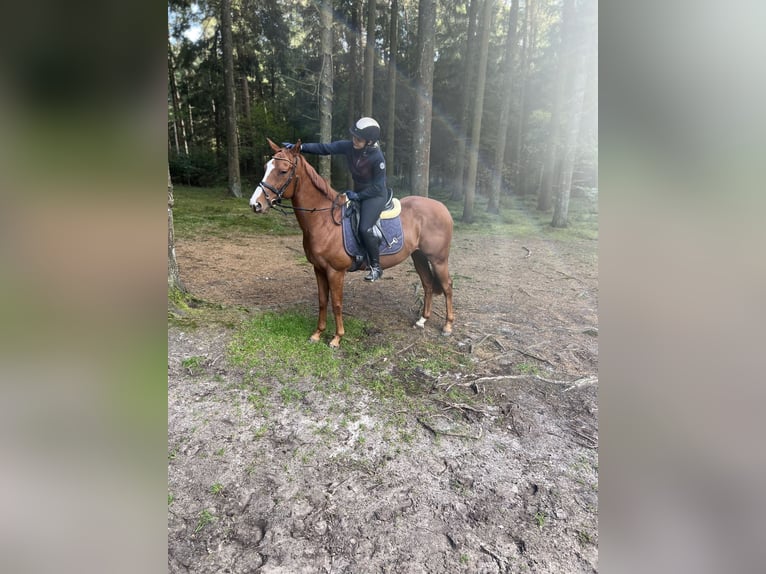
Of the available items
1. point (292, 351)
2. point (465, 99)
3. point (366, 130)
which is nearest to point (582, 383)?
point (292, 351)

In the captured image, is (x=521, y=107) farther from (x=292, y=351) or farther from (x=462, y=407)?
(x=462, y=407)

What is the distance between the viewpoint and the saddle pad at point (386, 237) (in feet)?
13.8

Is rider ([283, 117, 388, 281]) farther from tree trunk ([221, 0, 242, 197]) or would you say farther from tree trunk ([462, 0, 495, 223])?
tree trunk ([221, 0, 242, 197])

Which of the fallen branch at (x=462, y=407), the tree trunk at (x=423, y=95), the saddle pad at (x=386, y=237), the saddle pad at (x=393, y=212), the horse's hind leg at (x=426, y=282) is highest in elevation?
the tree trunk at (x=423, y=95)

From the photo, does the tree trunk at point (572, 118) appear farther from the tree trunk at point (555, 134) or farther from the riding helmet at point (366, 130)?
the riding helmet at point (366, 130)

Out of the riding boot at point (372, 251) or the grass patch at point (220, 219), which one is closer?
the riding boot at point (372, 251)

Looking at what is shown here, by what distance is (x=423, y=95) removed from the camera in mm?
9156

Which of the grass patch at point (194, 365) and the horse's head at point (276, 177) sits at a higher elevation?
the horse's head at point (276, 177)

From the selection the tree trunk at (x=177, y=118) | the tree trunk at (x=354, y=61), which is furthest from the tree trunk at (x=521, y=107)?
the tree trunk at (x=177, y=118)

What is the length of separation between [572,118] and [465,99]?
428cm

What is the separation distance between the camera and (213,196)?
46.4ft

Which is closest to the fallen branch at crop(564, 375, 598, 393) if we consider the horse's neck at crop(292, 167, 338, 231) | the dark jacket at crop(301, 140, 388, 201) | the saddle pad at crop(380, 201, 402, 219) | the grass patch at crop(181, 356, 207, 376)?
the saddle pad at crop(380, 201, 402, 219)
